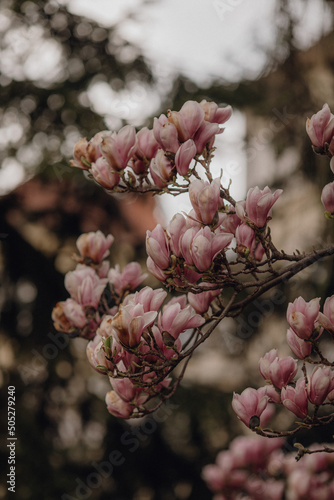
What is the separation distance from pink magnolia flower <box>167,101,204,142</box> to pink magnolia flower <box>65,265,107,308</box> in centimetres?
42

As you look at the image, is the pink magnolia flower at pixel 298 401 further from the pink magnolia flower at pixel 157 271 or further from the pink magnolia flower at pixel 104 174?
the pink magnolia flower at pixel 104 174

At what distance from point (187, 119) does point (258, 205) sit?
239 millimetres

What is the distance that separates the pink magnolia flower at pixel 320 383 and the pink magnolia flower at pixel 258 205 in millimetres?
293

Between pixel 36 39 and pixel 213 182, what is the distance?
2400 millimetres

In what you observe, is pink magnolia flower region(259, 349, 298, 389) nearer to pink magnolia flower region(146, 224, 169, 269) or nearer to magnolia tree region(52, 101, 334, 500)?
magnolia tree region(52, 101, 334, 500)

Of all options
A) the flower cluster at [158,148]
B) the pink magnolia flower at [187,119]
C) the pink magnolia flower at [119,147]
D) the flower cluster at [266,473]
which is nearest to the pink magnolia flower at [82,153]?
the flower cluster at [158,148]

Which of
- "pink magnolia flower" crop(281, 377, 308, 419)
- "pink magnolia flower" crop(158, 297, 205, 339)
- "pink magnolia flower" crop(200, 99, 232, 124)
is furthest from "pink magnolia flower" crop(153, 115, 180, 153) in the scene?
"pink magnolia flower" crop(281, 377, 308, 419)

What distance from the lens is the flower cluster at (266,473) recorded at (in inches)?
73.8

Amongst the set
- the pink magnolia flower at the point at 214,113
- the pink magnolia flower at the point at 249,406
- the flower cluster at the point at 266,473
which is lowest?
the flower cluster at the point at 266,473

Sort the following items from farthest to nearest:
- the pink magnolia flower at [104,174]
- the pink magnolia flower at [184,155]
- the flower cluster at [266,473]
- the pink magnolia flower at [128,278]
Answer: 1. the flower cluster at [266,473]
2. the pink magnolia flower at [128,278]
3. the pink magnolia flower at [104,174]
4. the pink magnolia flower at [184,155]

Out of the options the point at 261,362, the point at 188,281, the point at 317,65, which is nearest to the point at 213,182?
the point at 188,281

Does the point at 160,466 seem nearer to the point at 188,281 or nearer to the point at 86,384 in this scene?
the point at 86,384

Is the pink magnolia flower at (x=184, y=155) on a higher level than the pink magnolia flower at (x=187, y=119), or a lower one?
lower

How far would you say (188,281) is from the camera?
102 cm
